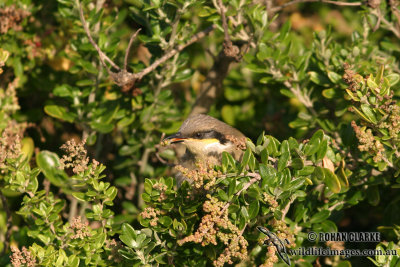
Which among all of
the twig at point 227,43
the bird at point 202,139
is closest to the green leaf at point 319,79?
the twig at point 227,43

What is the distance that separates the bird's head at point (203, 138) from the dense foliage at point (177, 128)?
0.22m

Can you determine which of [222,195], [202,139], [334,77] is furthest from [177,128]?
[222,195]

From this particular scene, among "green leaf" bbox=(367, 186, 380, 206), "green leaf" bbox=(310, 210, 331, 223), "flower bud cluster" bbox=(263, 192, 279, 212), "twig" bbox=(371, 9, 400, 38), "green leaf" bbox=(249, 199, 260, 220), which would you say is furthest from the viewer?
"twig" bbox=(371, 9, 400, 38)

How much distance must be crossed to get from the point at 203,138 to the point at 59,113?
119 cm

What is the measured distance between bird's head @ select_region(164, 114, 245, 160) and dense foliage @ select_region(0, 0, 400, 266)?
0.73 ft

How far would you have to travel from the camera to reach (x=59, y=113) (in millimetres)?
4230

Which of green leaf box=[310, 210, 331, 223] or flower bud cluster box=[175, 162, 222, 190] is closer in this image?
flower bud cluster box=[175, 162, 222, 190]

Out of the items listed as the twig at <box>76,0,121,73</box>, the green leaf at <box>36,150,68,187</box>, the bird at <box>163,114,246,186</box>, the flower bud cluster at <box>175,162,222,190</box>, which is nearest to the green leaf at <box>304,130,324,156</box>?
the flower bud cluster at <box>175,162,222,190</box>

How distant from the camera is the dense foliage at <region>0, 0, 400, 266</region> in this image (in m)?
2.89

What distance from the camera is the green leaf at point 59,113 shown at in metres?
4.18

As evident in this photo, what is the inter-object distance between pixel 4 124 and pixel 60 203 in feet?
2.77

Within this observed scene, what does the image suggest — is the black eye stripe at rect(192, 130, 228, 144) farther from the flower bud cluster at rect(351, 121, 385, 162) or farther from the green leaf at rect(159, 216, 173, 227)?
the flower bud cluster at rect(351, 121, 385, 162)

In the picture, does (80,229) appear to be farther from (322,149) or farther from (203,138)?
(203,138)

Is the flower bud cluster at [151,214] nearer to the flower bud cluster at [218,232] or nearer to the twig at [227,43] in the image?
the flower bud cluster at [218,232]
